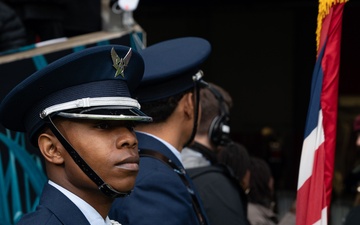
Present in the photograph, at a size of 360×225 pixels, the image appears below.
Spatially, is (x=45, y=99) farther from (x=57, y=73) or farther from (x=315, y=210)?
(x=315, y=210)

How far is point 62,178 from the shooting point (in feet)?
9.29

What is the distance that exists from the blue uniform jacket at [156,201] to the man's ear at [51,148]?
0.66 m

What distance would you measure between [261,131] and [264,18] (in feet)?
4.68

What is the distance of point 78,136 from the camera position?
2.80 m

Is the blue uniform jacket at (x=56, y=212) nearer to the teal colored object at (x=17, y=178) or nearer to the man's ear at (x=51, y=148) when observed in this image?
the man's ear at (x=51, y=148)

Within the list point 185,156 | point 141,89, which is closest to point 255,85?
point 185,156

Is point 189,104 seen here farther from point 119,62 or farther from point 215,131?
point 119,62

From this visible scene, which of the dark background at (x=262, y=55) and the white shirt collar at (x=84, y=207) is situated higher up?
the white shirt collar at (x=84, y=207)

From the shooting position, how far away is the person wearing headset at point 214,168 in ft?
14.1

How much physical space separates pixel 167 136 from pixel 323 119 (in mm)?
631

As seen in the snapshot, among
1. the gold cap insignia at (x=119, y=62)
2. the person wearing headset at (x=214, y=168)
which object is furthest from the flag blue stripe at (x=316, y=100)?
the gold cap insignia at (x=119, y=62)

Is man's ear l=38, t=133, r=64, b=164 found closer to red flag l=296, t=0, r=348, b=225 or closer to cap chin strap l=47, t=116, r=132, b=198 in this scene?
cap chin strap l=47, t=116, r=132, b=198

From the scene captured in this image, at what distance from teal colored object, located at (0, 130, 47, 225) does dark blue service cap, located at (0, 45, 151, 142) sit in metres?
1.12

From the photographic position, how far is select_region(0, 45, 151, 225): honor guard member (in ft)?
9.15
